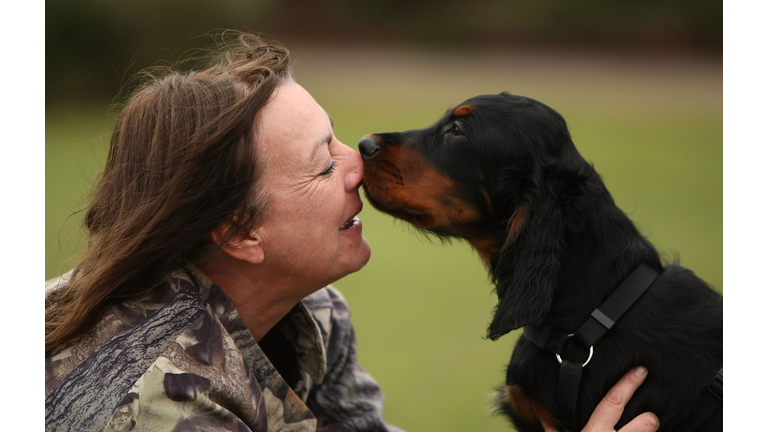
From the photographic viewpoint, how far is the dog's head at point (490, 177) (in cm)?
207

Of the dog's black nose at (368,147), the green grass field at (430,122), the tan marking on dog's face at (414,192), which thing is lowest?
the green grass field at (430,122)

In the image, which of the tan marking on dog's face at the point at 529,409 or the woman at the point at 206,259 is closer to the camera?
the woman at the point at 206,259

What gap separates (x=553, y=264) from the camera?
199cm

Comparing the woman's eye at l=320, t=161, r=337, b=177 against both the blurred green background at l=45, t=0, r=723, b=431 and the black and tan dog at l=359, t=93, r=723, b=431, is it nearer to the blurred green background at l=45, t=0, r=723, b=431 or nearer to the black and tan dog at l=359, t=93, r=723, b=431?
the black and tan dog at l=359, t=93, r=723, b=431

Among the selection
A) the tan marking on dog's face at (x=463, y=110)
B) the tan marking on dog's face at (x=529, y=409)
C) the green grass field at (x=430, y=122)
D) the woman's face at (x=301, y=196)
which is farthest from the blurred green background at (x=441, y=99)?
the woman's face at (x=301, y=196)

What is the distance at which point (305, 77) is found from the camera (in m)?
19.2

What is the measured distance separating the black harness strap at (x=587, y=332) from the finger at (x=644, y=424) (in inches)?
6.3

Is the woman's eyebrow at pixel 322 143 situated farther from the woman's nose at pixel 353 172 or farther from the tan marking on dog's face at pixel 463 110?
the tan marking on dog's face at pixel 463 110

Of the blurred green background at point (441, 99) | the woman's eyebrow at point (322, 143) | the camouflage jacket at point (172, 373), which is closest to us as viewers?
the camouflage jacket at point (172, 373)

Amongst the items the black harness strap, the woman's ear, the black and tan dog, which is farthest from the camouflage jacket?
the black harness strap

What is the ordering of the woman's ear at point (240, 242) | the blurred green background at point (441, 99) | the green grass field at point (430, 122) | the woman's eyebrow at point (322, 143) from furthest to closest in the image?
the blurred green background at point (441, 99) → the green grass field at point (430, 122) → the woman's eyebrow at point (322, 143) → the woman's ear at point (240, 242)

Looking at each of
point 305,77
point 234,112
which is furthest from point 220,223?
point 305,77

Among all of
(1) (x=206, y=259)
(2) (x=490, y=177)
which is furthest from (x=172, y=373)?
(2) (x=490, y=177)

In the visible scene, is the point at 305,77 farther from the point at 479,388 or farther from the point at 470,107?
the point at 470,107
